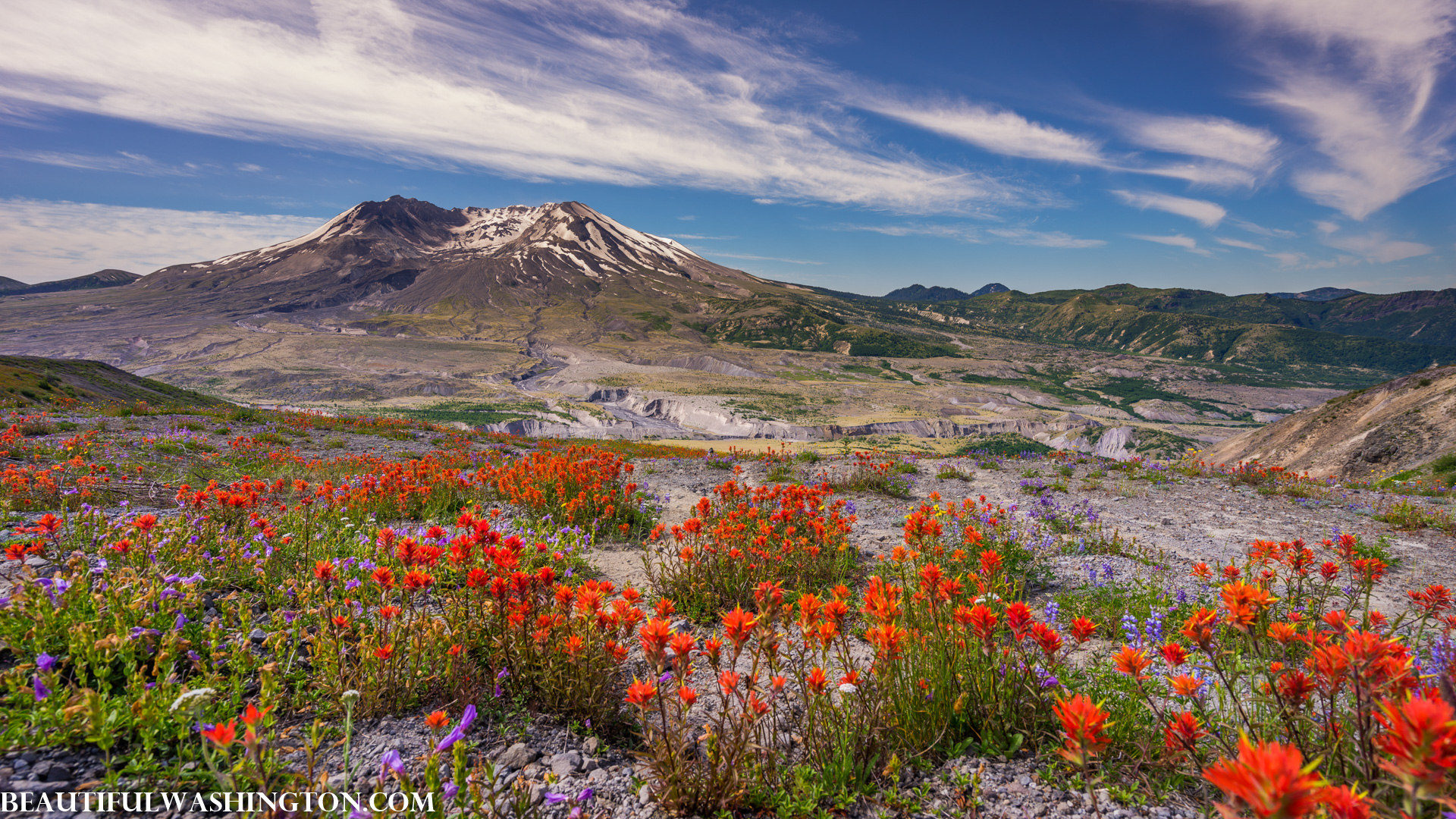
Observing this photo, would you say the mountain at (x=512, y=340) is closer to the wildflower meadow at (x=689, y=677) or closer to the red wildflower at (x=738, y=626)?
the wildflower meadow at (x=689, y=677)

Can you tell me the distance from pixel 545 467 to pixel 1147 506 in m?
10.0

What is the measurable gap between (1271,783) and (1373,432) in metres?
22.9

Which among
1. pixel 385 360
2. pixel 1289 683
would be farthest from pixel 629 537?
pixel 385 360

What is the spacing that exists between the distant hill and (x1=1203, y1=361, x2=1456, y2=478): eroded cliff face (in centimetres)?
3932

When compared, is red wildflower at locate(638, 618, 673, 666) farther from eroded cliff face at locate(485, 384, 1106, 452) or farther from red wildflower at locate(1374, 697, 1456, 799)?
eroded cliff face at locate(485, 384, 1106, 452)

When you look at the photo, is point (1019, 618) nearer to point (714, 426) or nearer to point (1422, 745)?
point (1422, 745)

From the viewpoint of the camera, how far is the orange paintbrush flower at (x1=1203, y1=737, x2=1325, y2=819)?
3.46 feet

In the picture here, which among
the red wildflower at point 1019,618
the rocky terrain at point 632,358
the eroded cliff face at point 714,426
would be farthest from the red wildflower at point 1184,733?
the rocky terrain at point 632,358

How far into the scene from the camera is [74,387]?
21.8 m

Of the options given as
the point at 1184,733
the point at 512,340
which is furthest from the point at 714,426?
the point at 512,340

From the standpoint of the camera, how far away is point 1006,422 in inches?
2435

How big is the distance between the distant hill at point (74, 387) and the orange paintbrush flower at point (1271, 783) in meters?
27.2

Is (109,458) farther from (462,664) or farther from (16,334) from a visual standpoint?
(16,334)

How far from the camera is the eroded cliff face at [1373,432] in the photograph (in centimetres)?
1390
